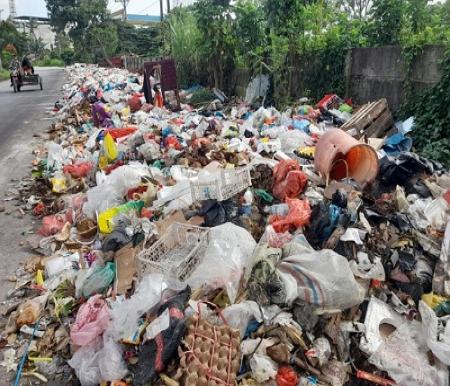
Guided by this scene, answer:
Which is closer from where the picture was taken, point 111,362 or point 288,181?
point 111,362

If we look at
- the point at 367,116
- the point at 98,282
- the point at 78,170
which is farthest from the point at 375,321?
the point at 78,170

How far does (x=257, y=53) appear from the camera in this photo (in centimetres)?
945

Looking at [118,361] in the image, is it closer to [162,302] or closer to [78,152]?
[162,302]

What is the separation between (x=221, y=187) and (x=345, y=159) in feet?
4.55

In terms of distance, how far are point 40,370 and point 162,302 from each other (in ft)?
2.88

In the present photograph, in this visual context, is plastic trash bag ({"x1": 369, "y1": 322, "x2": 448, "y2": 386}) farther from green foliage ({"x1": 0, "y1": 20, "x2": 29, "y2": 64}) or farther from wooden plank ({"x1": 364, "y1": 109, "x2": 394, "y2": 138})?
green foliage ({"x1": 0, "y1": 20, "x2": 29, "y2": 64})

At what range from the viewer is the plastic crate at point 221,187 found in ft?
11.7

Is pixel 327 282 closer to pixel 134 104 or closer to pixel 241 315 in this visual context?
pixel 241 315

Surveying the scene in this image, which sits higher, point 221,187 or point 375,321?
point 221,187

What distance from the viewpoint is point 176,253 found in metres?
3.24

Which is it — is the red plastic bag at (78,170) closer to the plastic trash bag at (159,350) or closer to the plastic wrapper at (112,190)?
the plastic wrapper at (112,190)

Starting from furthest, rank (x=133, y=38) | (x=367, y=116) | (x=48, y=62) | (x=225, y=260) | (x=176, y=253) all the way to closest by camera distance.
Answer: (x=48, y=62)
(x=133, y=38)
(x=367, y=116)
(x=176, y=253)
(x=225, y=260)

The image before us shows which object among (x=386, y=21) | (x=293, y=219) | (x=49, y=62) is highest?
(x=386, y=21)

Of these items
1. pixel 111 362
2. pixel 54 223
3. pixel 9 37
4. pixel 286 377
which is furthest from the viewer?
pixel 9 37
